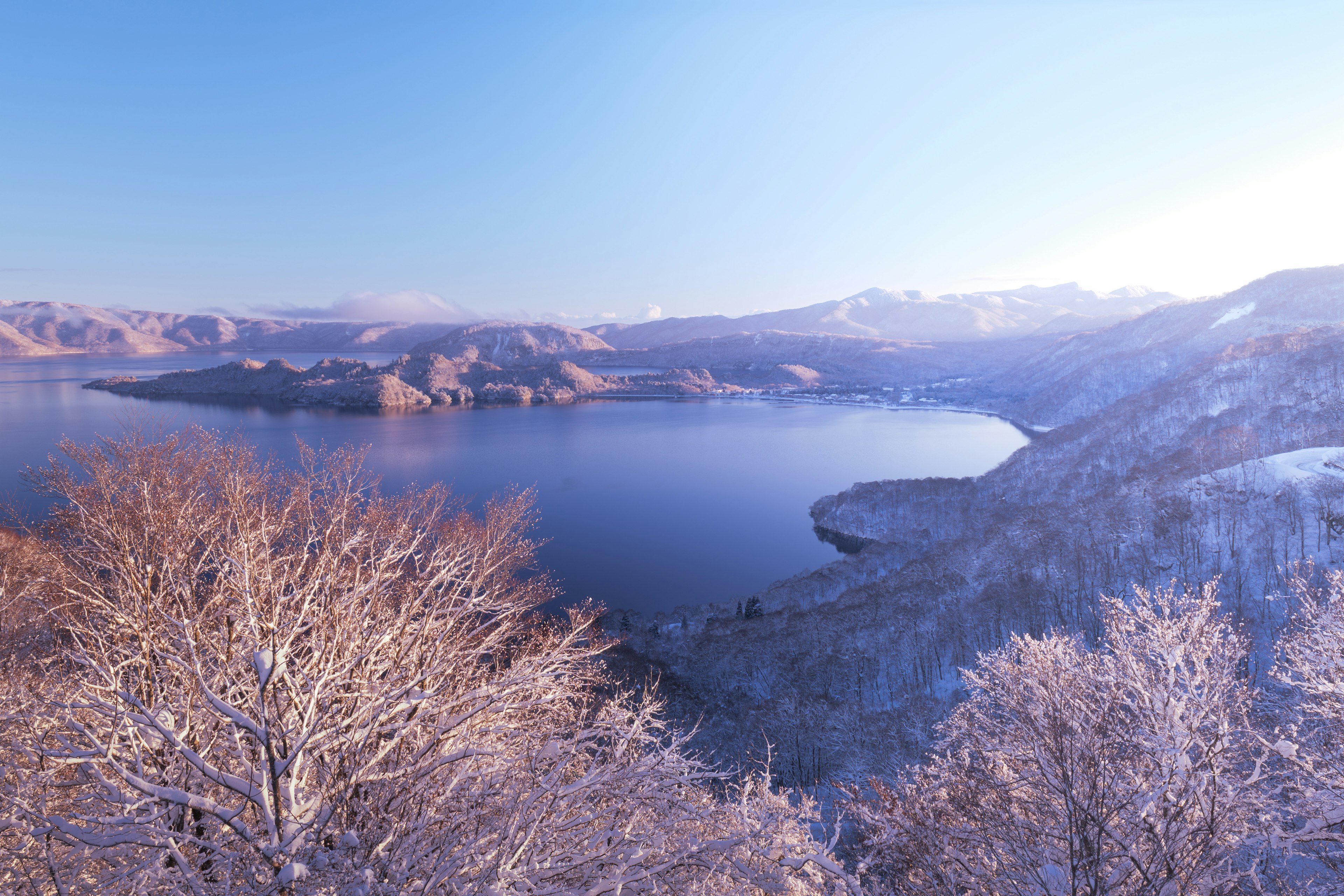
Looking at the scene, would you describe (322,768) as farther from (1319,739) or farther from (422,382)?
(422,382)

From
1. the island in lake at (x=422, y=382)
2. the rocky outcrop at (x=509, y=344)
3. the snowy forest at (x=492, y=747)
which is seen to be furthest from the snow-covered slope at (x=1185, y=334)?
the rocky outcrop at (x=509, y=344)

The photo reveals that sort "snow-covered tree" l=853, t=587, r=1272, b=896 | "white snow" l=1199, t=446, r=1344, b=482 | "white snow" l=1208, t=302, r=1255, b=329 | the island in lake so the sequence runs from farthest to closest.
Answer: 1. the island in lake
2. "white snow" l=1208, t=302, r=1255, b=329
3. "white snow" l=1199, t=446, r=1344, b=482
4. "snow-covered tree" l=853, t=587, r=1272, b=896

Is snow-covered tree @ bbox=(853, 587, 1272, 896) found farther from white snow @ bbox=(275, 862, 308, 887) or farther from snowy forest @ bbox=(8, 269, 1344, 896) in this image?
white snow @ bbox=(275, 862, 308, 887)

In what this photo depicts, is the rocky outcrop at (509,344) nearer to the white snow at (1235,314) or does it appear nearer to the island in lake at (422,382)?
the island in lake at (422,382)

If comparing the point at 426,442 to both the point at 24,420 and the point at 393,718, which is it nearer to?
the point at 24,420

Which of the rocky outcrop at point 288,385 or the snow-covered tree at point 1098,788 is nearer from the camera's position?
the snow-covered tree at point 1098,788

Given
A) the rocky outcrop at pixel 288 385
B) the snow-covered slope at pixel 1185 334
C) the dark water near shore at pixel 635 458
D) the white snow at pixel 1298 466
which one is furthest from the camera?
the rocky outcrop at pixel 288 385

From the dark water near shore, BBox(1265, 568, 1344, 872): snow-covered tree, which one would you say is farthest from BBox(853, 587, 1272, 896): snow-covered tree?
the dark water near shore
